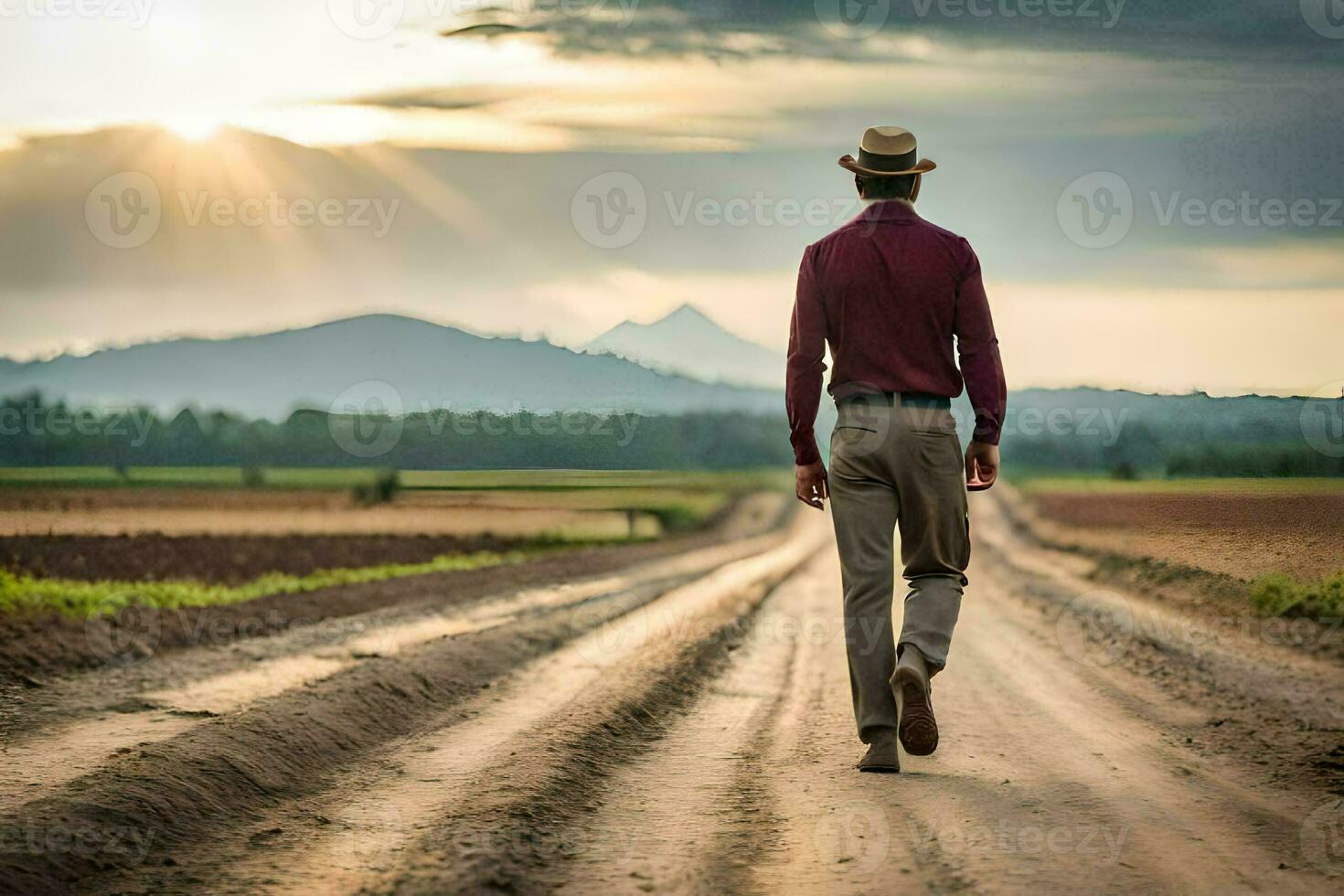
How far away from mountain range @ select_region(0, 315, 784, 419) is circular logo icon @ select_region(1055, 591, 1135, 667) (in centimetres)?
531

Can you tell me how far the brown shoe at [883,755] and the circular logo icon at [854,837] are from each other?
0.57 m

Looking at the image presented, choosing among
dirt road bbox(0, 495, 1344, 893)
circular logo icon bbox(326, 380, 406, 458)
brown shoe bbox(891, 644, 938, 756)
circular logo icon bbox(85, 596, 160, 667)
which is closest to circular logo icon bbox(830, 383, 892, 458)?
brown shoe bbox(891, 644, 938, 756)

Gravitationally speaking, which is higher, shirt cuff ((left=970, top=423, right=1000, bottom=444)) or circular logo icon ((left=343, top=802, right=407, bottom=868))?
shirt cuff ((left=970, top=423, right=1000, bottom=444))

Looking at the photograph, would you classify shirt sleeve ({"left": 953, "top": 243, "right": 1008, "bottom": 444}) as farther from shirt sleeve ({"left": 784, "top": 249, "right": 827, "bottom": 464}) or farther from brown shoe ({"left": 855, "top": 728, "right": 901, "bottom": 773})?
brown shoe ({"left": 855, "top": 728, "right": 901, "bottom": 773})

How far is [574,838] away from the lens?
466cm

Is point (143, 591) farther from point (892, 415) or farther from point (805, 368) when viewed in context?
point (892, 415)

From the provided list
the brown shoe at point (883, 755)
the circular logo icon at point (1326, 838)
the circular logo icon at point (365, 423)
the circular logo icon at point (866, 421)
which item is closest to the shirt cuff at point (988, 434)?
the circular logo icon at point (866, 421)

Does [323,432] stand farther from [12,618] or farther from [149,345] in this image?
[12,618]

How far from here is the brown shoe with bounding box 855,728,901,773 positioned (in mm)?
5586

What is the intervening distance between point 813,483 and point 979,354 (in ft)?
3.13

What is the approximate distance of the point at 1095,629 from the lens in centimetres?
1335

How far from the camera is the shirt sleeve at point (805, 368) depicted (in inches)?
229

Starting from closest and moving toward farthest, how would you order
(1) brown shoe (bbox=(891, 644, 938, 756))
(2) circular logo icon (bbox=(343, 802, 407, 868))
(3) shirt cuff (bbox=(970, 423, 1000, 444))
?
1. (2) circular logo icon (bbox=(343, 802, 407, 868))
2. (1) brown shoe (bbox=(891, 644, 938, 756))
3. (3) shirt cuff (bbox=(970, 423, 1000, 444))

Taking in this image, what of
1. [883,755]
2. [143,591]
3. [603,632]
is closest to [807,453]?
[883,755]
